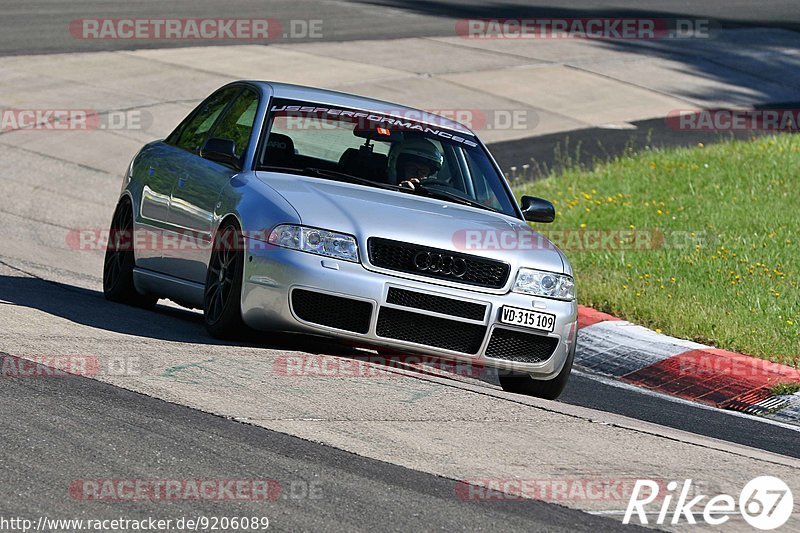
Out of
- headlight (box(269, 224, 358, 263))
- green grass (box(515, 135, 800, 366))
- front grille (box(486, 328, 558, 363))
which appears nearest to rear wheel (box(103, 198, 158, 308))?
headlight (box(269, 224, 358, 263))

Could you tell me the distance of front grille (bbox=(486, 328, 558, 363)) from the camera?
25.8 ft

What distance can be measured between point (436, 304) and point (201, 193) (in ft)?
6.36

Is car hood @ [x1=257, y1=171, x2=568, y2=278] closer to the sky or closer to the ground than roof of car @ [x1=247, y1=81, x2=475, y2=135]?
closer to the ground

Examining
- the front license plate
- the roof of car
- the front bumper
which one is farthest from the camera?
the roof of car

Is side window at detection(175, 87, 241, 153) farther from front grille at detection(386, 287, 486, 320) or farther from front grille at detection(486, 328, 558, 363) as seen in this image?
front grille at detection(486, 328, 558, 363)

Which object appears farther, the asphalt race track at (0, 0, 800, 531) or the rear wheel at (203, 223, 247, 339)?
the rear wheel at (203, 223, 247, 339)

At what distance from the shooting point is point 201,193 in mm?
8805

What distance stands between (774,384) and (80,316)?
4.62 m

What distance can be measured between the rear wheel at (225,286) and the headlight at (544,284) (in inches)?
60.5

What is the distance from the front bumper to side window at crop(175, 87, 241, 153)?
2.14 m

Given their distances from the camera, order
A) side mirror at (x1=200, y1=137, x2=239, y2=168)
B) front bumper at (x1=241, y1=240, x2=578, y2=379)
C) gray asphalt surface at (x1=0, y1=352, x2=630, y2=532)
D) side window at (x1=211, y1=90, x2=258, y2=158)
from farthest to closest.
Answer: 1. side window at (x1=211, y1=90, x2=258, y2=158)
2. side mirror at (x1=200, y1=137, x2=239, y2=168)
3. front bumper at (x1=241, y1=240, x2=578, y2=379)
4. gray asphalt surface at (x1=0, y1=352, x2=630, y2=532)

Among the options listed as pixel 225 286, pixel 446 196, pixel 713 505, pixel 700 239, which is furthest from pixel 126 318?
pixel 700 239

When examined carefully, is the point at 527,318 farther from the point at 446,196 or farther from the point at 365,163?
the point at 365,163

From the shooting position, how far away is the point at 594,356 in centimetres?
1048
